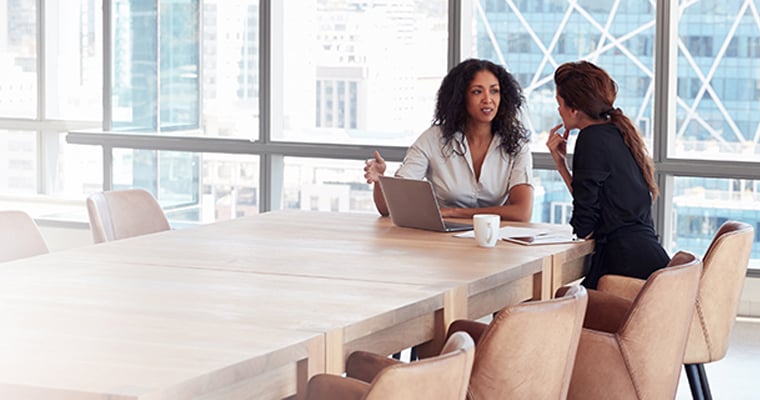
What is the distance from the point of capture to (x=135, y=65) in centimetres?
696

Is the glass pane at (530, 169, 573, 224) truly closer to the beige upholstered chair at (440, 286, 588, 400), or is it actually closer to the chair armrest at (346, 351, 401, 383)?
the beige upholstered chair at (440, 286, 588, 400)

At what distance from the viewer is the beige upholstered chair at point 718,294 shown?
11.1 ft

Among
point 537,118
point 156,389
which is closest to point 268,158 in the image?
point 537,118

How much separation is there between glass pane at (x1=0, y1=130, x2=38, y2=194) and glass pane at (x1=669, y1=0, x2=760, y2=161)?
4306 millimetres

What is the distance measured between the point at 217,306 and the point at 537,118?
12.9 feet

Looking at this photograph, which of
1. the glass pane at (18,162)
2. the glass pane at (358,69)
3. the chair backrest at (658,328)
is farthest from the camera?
the glass pane at (18,162)

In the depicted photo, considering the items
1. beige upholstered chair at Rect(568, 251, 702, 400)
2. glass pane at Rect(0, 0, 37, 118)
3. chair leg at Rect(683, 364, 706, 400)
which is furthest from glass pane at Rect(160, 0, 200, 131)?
beige upholstered chair at Rect(568, 251, 702, 400)

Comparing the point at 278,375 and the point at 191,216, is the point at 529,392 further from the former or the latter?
the point at 191,216

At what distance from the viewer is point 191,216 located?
700cm

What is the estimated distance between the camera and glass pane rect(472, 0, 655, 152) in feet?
19.5

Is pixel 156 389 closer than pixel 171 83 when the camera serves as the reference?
Yes

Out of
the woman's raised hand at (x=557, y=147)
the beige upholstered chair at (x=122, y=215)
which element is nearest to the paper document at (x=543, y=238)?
the woman's raised hand at (x=557, y=147)

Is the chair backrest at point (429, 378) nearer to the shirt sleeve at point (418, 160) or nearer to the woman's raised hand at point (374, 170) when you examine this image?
the woman's raised hand at point (374, 170)

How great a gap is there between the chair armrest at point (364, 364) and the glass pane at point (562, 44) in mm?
3854
